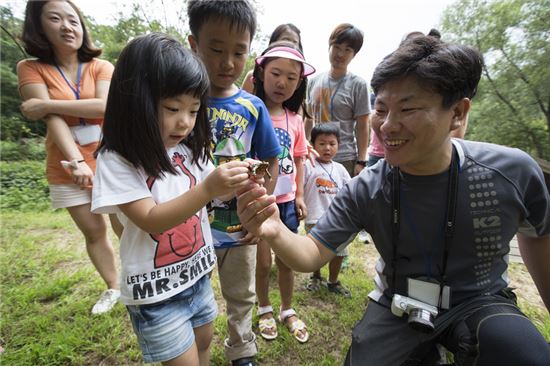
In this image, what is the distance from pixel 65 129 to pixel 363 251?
143 inches

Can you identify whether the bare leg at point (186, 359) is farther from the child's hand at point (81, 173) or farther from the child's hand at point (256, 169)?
the child's hand at point (81, 173)

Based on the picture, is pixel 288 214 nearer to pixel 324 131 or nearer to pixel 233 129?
pixel 233 129

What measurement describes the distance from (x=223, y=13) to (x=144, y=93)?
27.6 inches

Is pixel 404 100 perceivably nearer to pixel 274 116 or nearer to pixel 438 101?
pixel 438 101

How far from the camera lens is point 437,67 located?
4.35ft

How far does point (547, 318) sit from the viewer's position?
2658mm

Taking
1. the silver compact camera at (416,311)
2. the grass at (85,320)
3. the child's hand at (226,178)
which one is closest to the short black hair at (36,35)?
the child's hand at (226,178)

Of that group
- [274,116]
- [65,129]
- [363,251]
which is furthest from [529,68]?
[65,129]

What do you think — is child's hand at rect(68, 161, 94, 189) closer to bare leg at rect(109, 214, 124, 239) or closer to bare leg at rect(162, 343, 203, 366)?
bare leg at rect(109, 214, 124, 239)

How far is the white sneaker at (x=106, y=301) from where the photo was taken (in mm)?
2590

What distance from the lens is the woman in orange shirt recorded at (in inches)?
80.4

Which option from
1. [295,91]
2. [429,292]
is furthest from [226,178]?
[295,91]

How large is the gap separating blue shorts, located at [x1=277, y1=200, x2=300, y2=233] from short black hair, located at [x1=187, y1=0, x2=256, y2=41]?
1.28 m

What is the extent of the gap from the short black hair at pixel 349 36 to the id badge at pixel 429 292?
2687 mm
